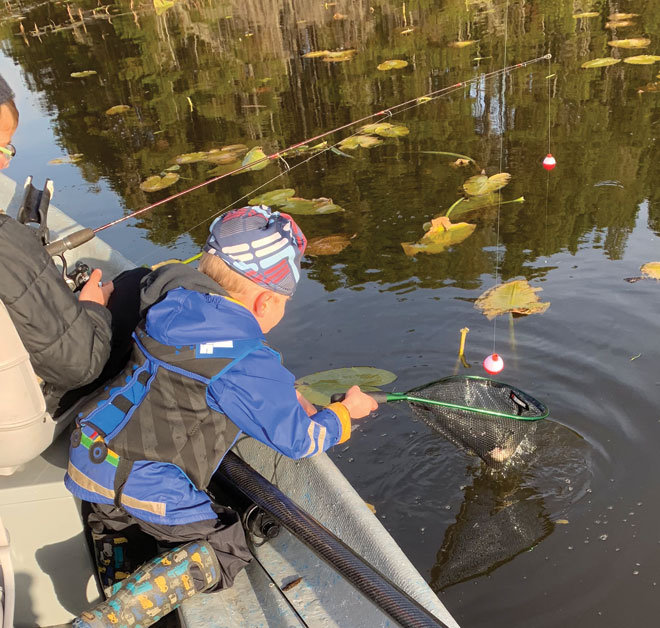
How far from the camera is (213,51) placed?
1072 centimetres

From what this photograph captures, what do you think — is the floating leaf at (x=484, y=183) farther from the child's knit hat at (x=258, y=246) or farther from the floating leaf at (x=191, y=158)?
the child's knit hat at (x=258, y=246)

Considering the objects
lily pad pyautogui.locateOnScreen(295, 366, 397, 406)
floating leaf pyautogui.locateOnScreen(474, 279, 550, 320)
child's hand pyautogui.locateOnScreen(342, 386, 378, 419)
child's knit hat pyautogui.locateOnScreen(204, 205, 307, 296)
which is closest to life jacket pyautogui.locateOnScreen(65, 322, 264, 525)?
child's knit hat pyautogui.locateOnScreen(204, 205, 307, 296)

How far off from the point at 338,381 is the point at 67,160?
462 centimetres

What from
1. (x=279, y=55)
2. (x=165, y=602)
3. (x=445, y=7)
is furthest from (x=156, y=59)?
(x=165, y=602)

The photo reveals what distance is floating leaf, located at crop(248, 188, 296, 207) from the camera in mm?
5473

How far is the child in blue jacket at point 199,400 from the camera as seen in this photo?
1888 mm

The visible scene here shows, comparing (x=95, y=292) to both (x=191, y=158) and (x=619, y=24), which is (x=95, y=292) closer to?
(x=191, y=158)

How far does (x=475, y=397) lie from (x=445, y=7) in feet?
30.9

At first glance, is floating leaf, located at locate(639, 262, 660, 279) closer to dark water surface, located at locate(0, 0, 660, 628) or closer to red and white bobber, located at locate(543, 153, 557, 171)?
dark water surface, located at locate(0, 0, 660, 628)

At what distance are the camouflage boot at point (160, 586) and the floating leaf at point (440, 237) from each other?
2889 millimetres

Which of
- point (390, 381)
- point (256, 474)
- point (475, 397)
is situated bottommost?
point (390, 381)

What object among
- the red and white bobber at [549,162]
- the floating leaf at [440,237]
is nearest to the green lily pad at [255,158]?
the floating leaf at [440,237]

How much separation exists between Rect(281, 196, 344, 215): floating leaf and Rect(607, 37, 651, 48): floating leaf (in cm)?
442

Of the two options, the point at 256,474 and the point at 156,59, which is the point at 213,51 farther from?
the point at 256,474
